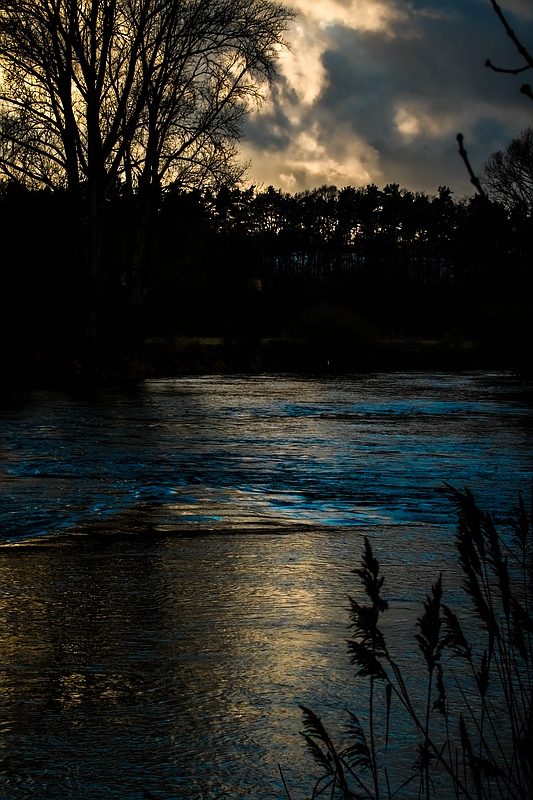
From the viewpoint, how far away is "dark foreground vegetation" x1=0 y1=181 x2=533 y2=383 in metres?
28.2

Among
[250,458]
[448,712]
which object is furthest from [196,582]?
[250,458]

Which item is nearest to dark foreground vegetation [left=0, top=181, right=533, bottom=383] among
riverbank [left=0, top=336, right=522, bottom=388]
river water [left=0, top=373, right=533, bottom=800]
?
riverbank [left=0, top=336, right=522, bottom=388]

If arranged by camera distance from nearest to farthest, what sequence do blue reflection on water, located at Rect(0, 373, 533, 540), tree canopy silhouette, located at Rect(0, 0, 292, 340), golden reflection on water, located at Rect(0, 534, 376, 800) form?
1. golden reflection on water, located at Rect(0, 534, 376, 800)
2. blue reflection on water, located at Rect(0, 373, 533, 540)
3. tree canopy silhouette, located at Rect(0, 0, 292, 340)

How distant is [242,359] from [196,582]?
3305 cm

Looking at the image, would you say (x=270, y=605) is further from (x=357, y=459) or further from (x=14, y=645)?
(x=357, y=459)

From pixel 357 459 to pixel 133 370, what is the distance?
1880cm

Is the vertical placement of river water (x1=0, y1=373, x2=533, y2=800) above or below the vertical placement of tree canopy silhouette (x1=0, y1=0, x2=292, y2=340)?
below

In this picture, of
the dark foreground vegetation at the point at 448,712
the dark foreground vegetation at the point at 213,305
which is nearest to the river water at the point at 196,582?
the dark foreground vegetation at the point at 448,712

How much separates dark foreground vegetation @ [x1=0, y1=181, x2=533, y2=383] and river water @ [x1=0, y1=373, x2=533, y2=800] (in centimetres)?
158

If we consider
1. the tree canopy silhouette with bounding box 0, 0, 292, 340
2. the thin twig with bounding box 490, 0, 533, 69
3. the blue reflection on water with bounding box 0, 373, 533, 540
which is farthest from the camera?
the tree canopy silhouette with bounding box 0, 0, 292, 340

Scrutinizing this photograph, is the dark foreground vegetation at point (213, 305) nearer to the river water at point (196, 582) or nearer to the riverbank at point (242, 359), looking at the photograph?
the riverbank at point (242, 359)

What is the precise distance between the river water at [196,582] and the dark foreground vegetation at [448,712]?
0.79ft

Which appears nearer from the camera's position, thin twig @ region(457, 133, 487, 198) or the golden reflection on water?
thin twig @ region(457, 133, 487, 198)

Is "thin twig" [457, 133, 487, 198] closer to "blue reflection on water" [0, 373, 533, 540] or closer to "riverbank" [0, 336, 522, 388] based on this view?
"blue reflection on water" [0, 373, 533, 540]
